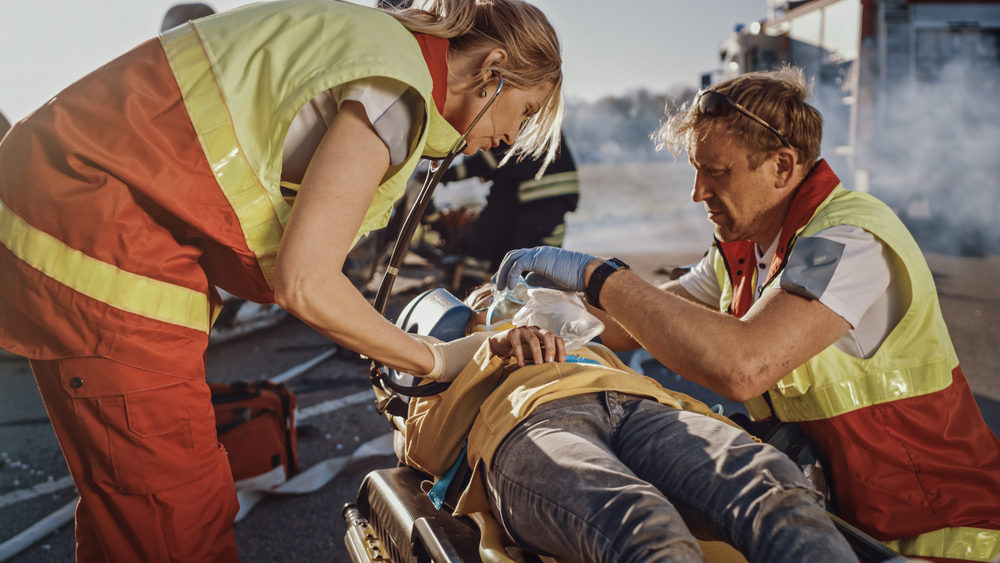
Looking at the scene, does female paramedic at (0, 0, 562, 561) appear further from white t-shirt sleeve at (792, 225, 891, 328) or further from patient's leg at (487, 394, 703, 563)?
white t-shirt sleeve at (792, 225, 891, 328)

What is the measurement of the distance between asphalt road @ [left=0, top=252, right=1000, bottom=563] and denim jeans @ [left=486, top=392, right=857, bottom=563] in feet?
4.25

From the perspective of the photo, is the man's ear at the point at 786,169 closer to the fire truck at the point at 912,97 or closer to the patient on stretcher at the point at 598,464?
the patient on stretcher at the point at 598,464

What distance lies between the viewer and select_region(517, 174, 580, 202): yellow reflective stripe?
12.5ft

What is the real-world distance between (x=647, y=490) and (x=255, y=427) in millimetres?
2022

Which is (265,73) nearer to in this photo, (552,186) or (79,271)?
(79,271)

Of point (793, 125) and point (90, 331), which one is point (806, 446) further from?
point (90, 331)

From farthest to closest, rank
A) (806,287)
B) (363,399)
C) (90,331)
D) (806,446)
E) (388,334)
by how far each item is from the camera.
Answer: (363,399), (806,446), (806,287), (388,334), (90,331)

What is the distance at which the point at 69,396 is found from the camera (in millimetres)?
1336

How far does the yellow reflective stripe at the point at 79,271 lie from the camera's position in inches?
49.9

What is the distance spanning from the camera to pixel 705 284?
253 centimetres

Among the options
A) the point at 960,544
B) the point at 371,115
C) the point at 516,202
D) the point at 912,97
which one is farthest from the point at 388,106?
the point at 912,97

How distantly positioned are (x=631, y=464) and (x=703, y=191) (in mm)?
882

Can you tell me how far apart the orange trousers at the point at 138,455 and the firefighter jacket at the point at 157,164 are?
66 millimetres

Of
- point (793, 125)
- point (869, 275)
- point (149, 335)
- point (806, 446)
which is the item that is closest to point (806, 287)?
point (869, 275)
